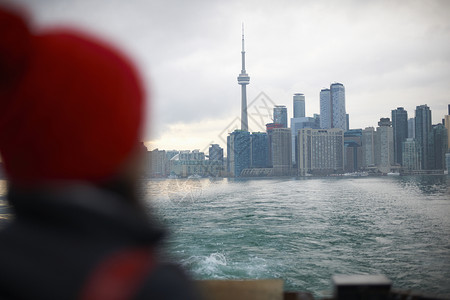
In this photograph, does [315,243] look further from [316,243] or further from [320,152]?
[320,152]

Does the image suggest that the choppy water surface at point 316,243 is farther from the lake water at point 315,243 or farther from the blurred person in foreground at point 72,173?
the blurred person in foreground at point 72,173

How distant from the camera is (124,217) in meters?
0.62

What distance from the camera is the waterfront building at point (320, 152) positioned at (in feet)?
388

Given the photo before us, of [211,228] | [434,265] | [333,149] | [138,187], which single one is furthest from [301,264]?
[333,149]

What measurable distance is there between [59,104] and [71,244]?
24 cm

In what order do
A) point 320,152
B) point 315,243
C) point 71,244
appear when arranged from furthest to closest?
1. point 320,152
2. point 315,243
3. point 71,244

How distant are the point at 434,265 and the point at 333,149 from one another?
335ft

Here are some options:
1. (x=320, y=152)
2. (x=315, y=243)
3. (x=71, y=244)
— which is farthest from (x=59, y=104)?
(x=320, y=152)

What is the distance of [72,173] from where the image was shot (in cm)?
67

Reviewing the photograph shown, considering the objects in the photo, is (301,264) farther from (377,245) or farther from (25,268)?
(25,268)

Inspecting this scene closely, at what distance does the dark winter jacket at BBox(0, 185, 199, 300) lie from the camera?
565mm

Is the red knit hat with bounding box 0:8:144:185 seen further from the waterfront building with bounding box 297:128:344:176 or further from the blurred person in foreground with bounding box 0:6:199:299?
the waterfront building with bounding box 297:128:344:176

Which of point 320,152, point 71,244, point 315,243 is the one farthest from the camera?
point 320,152

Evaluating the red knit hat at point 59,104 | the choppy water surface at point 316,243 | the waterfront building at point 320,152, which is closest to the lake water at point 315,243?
the choppy water surface at point 316,243
